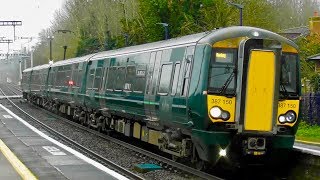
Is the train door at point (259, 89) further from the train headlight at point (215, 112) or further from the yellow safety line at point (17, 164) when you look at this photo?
the yellow safety line at point (17, 164)

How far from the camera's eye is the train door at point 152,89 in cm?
1397

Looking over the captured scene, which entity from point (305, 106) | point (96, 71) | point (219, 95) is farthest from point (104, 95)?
point (305, 106)

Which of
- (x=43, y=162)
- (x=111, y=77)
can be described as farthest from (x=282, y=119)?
(x=111, y=77)

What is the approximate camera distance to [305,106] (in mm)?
27547

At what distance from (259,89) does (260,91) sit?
0.05 metres

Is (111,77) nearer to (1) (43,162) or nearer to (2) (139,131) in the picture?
(2) (139,131)

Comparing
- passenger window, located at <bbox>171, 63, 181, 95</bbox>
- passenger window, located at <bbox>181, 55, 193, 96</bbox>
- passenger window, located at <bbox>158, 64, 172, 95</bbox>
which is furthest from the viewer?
passenger window, located at <bbox>158, 64, 172, 95</bbox>

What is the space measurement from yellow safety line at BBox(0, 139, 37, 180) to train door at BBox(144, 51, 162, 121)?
3.51 m

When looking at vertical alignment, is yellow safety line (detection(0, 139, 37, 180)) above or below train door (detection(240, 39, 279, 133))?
below

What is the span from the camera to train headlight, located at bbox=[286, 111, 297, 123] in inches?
444

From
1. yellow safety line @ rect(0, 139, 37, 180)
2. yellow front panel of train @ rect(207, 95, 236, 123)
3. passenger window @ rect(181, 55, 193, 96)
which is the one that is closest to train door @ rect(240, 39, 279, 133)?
yellow front panel of train @ rect(207, 95, 236, 123)

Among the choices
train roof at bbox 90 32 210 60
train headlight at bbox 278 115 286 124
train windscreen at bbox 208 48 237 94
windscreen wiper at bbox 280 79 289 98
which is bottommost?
train headlight at bbox 278 115 286 124

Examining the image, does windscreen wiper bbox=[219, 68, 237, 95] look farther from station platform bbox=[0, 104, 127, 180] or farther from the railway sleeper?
station platform bbox=[0, 104, 127, 180]

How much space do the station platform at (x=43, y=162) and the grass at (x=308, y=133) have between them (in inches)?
413
